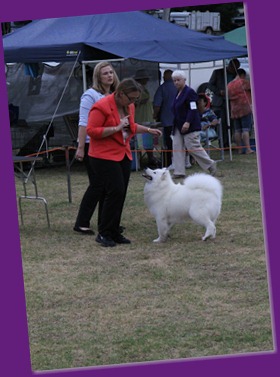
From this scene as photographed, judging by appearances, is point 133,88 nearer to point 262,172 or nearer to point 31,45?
point 262,172

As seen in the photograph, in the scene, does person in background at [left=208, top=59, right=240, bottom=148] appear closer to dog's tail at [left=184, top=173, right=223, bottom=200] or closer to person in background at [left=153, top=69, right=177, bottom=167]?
person in background at [left=153, top=69, right=177, bottom=167]

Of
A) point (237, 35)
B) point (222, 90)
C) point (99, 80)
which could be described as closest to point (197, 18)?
point (99, 80)

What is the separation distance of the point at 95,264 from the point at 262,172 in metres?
3.22

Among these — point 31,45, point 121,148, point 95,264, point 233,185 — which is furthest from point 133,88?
point 31,45

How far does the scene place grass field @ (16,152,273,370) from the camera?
413 cm

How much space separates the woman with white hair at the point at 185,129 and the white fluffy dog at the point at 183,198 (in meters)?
2.67

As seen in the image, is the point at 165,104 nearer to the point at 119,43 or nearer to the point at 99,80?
the point at 119,43

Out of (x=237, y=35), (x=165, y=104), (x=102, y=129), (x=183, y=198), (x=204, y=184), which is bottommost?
(x=183, y=198)

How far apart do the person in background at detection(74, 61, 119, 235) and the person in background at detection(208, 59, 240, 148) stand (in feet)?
13.1

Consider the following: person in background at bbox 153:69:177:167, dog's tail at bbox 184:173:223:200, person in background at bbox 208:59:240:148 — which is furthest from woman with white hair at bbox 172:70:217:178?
dog's tail at bbox 184:173:223:200

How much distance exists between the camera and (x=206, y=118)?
36.1 feet

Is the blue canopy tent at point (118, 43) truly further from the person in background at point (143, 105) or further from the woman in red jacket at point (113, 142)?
the woman in red jacket at point (113, 142)

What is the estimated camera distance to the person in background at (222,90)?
37.4 feet

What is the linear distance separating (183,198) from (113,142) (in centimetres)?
81
